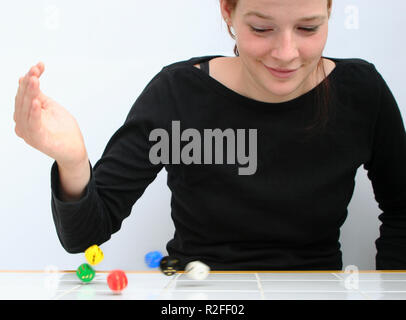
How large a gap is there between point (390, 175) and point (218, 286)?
58cm

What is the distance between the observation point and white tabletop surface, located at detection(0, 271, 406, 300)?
0.64 m

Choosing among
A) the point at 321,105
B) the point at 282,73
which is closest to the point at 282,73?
the point at 282,73

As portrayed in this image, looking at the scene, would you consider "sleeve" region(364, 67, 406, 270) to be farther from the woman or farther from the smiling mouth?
the smiling mouth

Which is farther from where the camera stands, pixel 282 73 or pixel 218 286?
pixel 282 73

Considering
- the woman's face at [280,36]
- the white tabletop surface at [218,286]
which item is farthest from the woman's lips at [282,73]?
the white tabletop surface at [218,286]

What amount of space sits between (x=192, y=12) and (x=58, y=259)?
0.77m

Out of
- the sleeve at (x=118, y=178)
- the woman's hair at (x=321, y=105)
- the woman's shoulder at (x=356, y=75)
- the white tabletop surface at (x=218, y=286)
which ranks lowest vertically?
the white tabletop surface at (x=218, y=286)

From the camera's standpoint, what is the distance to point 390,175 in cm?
110

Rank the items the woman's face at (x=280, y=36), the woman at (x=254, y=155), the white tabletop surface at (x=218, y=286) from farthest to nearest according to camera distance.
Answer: the woman at (x=254, y=155)
the woman's face at (x=280, y=36)
the white tabletop surface at (x=218, y=286)

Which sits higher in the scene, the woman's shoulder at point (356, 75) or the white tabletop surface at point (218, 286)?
the woman's shoulder at point (356, 75)

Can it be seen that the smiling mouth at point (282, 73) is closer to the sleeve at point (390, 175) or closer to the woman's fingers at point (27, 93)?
the sleeve at point (390, 175)

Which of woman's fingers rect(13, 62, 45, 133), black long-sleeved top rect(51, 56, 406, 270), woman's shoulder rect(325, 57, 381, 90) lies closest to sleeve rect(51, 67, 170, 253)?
black long-sleeved top rect(51, 56, 406, 270)

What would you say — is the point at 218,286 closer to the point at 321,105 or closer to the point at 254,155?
the point at 254,155

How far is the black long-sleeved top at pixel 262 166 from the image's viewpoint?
1.01 m
